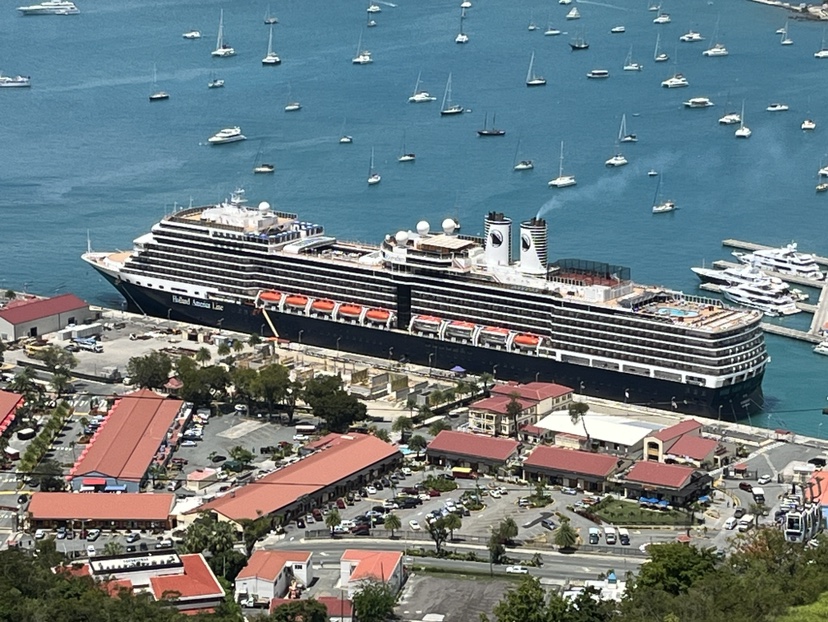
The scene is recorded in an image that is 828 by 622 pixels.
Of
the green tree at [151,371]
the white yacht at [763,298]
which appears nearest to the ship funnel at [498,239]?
the green tree at [151,371]

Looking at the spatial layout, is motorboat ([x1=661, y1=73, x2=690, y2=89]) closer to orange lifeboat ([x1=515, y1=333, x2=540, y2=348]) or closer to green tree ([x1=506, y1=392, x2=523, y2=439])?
orange lifeboat ([x1=515, y1=333, x2=540, y2=348])

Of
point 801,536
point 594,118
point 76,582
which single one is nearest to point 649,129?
point 594,118

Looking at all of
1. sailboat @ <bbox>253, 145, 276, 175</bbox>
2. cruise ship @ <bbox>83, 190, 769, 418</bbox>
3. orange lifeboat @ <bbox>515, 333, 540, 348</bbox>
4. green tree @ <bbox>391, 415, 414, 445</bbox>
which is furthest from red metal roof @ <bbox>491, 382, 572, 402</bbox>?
sailboat @ <bbox>253, 145, 276, 175</bbox>

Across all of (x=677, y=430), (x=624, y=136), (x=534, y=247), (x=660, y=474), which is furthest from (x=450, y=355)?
(x=624, y=136)

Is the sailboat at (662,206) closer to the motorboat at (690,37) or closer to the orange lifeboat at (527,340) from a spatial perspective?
the orange lifeboat at (527,340)

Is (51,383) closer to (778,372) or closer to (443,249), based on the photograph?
(443,249)

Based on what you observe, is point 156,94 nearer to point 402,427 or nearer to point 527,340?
point 527,340
